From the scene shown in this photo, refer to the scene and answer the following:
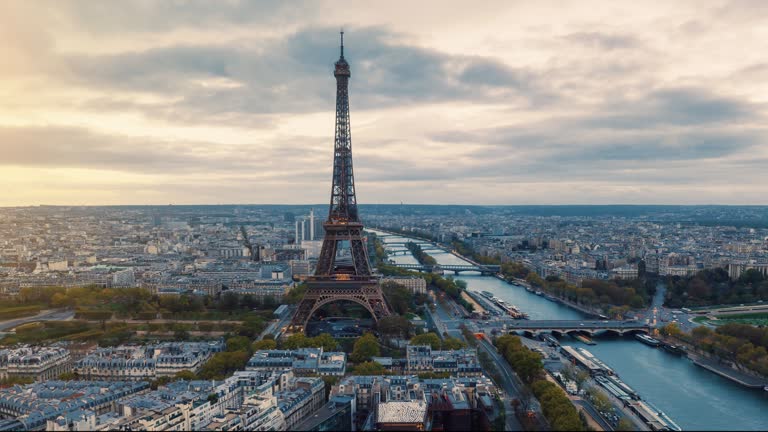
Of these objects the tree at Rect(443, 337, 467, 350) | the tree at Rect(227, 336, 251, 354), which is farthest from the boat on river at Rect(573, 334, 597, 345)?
the tree at Rect(227, 336, 251, 354)

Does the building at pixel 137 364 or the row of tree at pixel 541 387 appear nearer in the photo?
the row of tree at pixel 541 387

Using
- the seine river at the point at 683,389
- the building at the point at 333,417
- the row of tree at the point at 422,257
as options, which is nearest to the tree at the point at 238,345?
the building at the point at 333,417

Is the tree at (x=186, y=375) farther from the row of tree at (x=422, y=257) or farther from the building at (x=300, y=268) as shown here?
the row of tree at (x=422, y=257)

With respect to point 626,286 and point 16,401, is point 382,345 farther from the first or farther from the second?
point 626,286

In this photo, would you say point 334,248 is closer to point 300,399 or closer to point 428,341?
point 428,341

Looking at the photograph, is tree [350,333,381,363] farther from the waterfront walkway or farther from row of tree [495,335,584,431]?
the waterfront walkway

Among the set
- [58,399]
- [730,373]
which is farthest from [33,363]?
[730,373]
